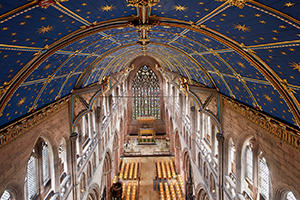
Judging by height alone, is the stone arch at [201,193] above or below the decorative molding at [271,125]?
below

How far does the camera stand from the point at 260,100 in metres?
6.55

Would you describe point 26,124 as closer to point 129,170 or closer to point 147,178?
point 147,178

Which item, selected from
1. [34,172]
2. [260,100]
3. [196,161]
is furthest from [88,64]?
[196,161]

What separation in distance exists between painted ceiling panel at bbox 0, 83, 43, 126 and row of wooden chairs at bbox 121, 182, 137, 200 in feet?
54.1

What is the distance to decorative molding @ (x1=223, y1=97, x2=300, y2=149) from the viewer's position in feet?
16.9

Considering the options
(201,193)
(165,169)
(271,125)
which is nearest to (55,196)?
(271,125)

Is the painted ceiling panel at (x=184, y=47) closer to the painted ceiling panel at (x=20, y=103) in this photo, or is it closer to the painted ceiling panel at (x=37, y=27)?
the painted ceiling panel at (x=37, y=27)

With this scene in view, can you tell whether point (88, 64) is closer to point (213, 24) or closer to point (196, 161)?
point (213, 24)

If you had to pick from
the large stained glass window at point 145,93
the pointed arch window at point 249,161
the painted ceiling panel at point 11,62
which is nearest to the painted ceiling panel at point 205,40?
the pointed arch window at point 249,161

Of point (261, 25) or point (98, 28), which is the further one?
point (98, 28)

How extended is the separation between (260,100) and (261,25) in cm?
307

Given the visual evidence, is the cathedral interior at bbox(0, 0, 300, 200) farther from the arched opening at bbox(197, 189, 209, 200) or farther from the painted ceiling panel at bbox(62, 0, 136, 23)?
the arched opening at bbox(197, 189, 209, 200)

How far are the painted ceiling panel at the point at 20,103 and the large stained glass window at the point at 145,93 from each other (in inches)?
1119

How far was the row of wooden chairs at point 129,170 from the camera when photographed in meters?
24.0
